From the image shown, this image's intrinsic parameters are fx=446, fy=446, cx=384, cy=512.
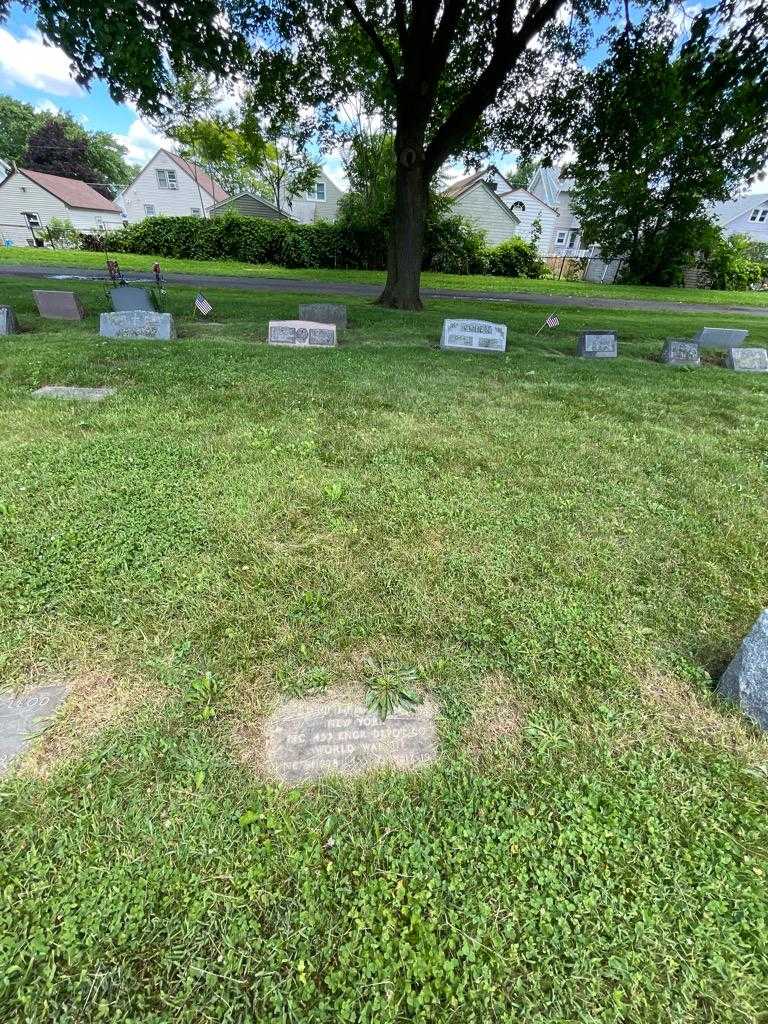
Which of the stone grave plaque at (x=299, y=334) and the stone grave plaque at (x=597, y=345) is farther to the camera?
the stone grave plaque at (x=597, y=345)

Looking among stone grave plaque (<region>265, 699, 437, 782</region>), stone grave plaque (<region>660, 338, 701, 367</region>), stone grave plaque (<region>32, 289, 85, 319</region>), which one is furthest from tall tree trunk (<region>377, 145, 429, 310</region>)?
stone grave plaque (<region>265, 699, 437, 782</region>)

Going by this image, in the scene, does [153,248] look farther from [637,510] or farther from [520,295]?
[637,510]

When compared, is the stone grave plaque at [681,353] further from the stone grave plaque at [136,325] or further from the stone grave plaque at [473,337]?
the stone grave plaque at [136,325]

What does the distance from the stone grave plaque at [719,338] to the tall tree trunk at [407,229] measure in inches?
269

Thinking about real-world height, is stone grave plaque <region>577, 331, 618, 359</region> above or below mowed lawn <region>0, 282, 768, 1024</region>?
above

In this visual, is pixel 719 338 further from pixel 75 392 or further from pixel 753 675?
pixel 75 392

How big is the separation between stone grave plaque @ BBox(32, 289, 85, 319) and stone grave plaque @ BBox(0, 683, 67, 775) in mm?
8749

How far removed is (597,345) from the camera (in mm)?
8461

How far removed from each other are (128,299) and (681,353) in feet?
34.6

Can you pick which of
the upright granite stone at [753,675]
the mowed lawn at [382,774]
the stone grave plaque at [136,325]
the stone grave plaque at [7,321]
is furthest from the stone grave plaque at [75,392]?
the upright granite stone at [753,675]

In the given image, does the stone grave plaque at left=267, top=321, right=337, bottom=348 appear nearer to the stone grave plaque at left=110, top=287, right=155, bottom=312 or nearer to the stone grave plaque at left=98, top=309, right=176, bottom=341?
the stone grave plaque at left=98, top=309, right=176, bottom=341

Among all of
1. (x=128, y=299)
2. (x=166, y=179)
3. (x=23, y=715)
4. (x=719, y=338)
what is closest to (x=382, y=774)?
(x=23, y=715)

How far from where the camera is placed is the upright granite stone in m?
1.77

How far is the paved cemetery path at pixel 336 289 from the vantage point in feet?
50.0
